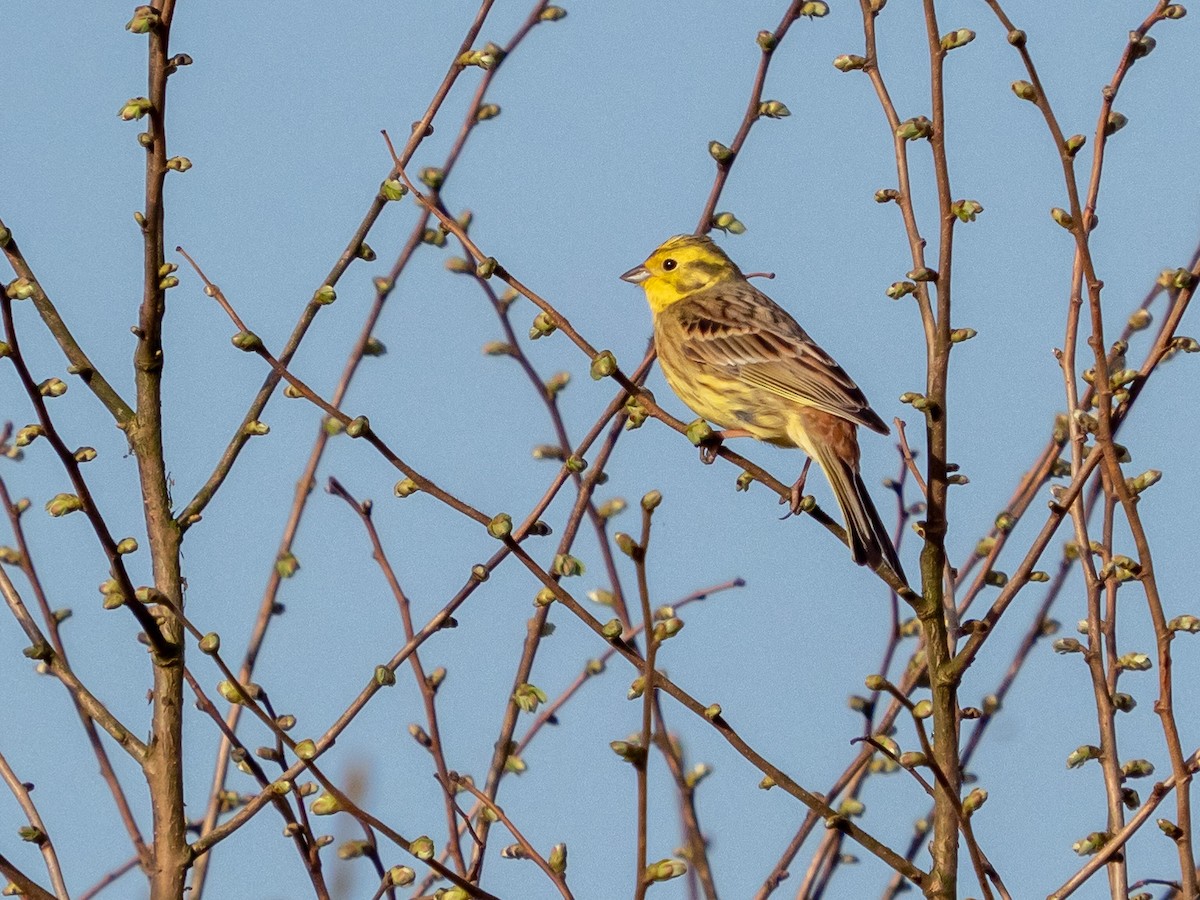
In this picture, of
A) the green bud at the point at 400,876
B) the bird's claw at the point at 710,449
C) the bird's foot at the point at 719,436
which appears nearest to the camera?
the green bud at the point at 400,876

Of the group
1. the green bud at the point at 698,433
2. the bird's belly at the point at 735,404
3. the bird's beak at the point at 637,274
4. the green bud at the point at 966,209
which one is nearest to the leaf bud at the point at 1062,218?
the green bud at the point at 966,209

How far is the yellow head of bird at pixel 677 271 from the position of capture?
7.53 m

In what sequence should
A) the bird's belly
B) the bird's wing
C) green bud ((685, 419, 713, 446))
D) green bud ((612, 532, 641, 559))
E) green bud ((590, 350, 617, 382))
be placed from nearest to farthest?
green bud ((612, 532, 641, 559)) → green bud ((590, 350, 617, 382)) → green bud ((685, 419, 713, 446)) → the bird's wing → the bird's belly

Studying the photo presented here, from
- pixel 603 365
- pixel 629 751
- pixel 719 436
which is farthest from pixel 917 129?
pixel 719 436

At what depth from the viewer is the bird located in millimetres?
5941

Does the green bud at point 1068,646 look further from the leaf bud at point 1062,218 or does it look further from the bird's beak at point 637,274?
the bird's beak at point 637,274

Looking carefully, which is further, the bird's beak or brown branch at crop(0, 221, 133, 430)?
the bird's beak

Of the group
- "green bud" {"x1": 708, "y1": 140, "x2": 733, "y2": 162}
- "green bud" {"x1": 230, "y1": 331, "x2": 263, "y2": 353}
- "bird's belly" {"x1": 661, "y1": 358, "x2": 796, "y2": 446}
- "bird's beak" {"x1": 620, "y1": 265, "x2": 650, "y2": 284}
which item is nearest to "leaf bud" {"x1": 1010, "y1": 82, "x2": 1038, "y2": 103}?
"green bud" {"x1": 708, "y1": 140, "x2": 733, "y2": 162}

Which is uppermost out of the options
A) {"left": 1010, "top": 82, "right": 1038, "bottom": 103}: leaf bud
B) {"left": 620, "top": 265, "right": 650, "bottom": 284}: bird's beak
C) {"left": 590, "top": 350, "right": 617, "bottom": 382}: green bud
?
{"left": 620, "top": 265, "right": 650, "bottom": 284}: bird's beak

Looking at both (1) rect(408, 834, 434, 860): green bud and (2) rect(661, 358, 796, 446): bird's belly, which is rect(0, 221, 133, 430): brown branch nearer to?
(1) rect(408, 834, 434, 860): green bud

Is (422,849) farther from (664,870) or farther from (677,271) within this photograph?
(677,271)

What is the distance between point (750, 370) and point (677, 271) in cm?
116

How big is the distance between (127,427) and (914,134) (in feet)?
6.00

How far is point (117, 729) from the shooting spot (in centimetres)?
338
